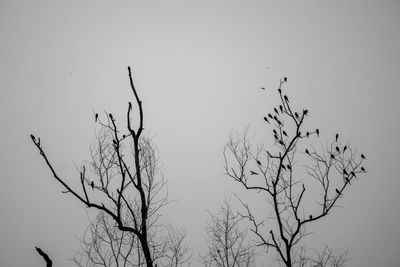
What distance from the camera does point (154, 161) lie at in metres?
8.52

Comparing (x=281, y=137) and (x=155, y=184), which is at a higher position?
(x=281, y=137)

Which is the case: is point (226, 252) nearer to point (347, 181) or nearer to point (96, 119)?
point (347, 181)

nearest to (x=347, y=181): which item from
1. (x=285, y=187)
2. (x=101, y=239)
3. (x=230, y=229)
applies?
(x=285, y=187)

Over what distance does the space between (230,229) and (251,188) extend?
→ 8.74 meters

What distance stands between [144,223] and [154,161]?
3868 millimetres

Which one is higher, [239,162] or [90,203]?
[239,162]

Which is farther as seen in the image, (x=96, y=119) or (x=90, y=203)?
(x=96, y=119)

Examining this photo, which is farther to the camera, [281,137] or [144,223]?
[281,137]

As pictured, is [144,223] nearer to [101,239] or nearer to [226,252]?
[101,239]

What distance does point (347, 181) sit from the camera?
20.5ft

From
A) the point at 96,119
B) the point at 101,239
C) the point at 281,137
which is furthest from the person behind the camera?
the point at 101,239
